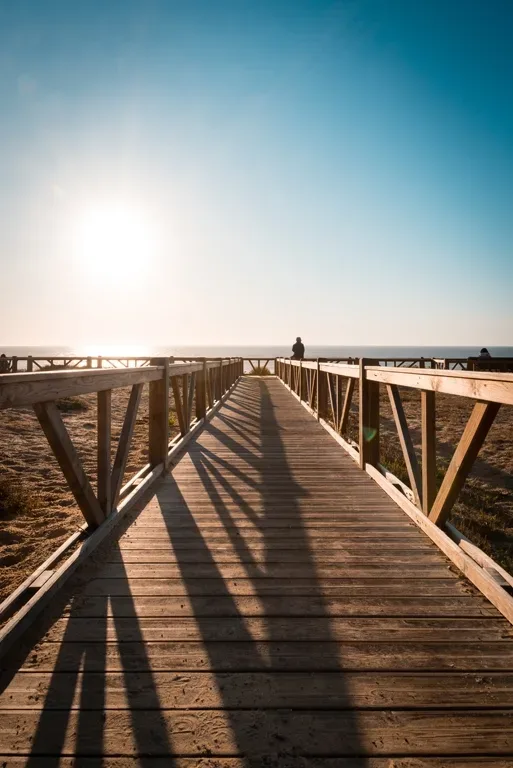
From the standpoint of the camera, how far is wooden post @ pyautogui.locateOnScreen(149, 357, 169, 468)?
409 centimetres

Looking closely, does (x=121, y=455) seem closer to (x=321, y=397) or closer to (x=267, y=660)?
(x=267, y=660)

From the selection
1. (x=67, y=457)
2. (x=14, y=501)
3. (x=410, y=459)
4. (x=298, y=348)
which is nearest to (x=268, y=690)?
(x=67, y=457)

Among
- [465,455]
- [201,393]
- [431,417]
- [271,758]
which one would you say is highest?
[431,417]

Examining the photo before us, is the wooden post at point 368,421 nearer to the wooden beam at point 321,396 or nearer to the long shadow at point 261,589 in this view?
the long shadow at point 261,589

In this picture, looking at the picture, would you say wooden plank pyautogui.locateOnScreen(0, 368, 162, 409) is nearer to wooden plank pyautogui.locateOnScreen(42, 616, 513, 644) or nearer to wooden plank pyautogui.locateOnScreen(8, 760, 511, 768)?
wooden plank pyautogui.locateOnScreen(42, 616, 513, 644)

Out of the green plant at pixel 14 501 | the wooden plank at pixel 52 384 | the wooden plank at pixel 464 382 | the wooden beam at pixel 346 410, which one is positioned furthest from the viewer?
the wooden beam at pixel 346 410

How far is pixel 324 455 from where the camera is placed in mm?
5039

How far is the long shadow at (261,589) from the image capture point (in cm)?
129

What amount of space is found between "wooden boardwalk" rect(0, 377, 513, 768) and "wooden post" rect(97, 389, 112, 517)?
0.91ft

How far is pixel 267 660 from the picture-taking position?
1.57 metres

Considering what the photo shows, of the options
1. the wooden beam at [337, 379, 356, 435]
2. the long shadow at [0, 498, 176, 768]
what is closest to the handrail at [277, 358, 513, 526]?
the wooden beam at [337, 379, 356, 435]

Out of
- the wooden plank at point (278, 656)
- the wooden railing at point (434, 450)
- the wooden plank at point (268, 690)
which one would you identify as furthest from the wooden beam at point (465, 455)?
the wooden plank at point (268, 690)

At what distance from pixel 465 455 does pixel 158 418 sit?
2.89 meters

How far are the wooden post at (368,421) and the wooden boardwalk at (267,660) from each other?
1.48 meters
